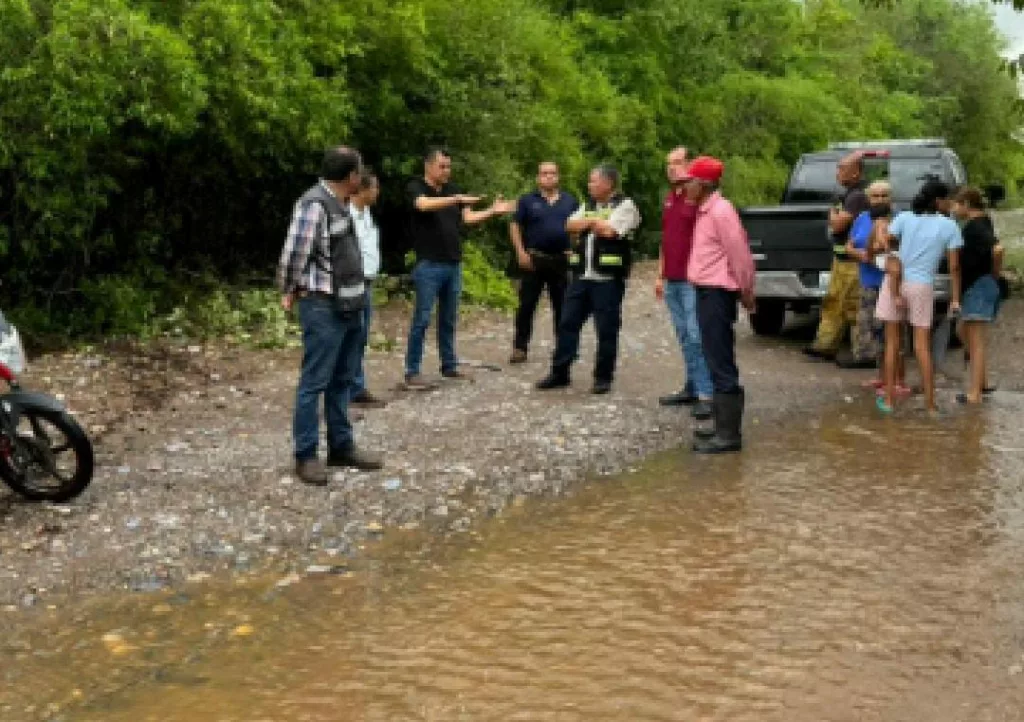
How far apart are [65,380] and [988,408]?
7.31 m

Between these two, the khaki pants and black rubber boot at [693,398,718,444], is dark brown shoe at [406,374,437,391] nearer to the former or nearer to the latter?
black rubber boot at [693,398,718,444]

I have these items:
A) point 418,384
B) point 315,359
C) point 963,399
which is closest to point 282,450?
point 315,359

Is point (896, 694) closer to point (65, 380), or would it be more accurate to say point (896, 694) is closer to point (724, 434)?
point (724, 434)

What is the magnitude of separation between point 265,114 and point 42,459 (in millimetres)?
5323

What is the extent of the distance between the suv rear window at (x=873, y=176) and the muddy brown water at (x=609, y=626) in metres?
6.77

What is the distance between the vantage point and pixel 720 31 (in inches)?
922

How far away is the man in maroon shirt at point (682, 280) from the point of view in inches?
329

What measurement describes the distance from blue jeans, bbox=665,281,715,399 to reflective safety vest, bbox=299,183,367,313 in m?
2.89

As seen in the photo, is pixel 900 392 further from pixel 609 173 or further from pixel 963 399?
pixel 609 173

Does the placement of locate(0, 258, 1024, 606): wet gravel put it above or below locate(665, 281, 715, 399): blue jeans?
below

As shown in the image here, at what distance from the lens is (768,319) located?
1271cm

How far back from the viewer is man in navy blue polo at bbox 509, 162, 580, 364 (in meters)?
9.72

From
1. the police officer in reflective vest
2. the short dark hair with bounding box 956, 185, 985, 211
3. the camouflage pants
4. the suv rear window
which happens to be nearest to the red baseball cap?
the police officer in reflective vest

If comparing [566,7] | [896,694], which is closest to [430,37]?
[566,7]
